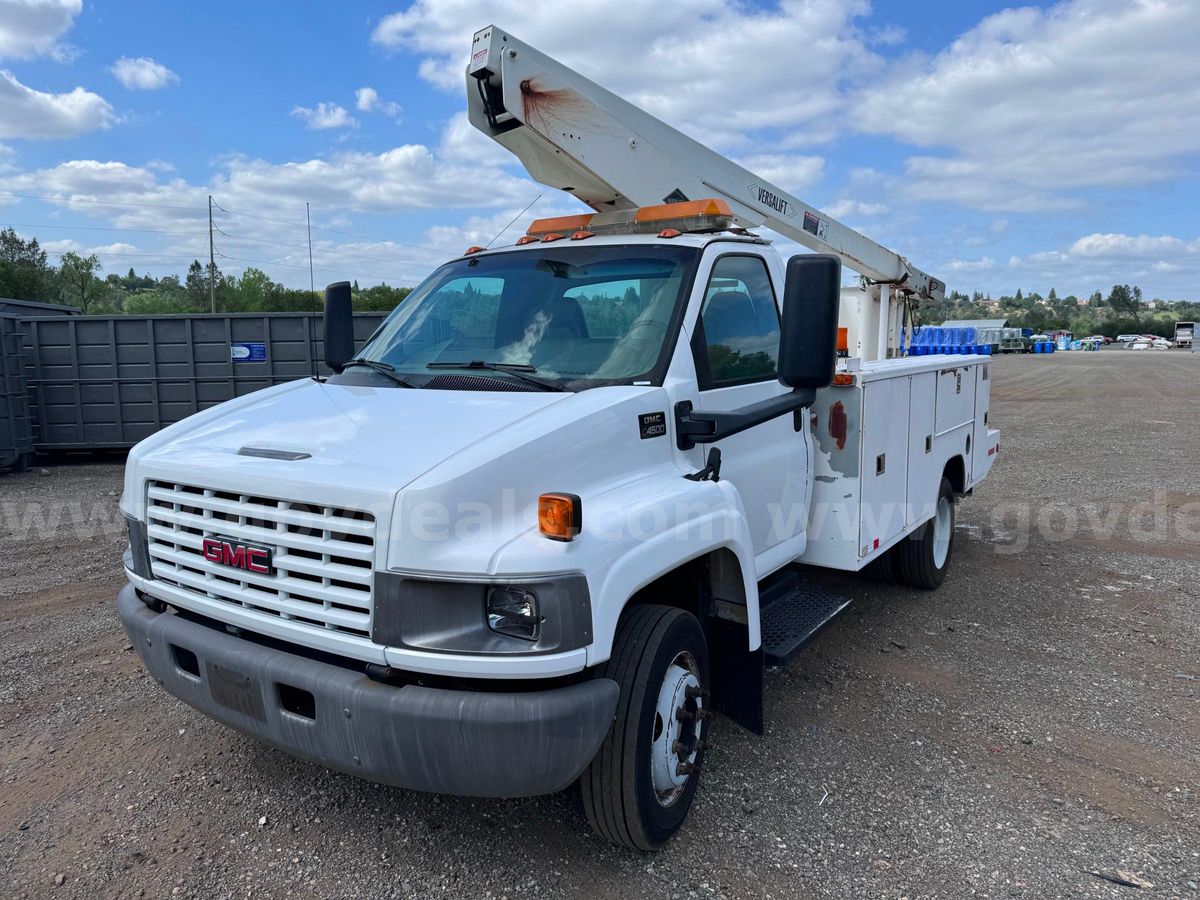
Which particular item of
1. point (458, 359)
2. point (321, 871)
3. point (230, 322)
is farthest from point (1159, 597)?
point (230, 322)

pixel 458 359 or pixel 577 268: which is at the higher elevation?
pixel 577 268

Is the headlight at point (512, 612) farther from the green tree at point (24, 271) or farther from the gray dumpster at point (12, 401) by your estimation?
the green tree at point (24, 271)

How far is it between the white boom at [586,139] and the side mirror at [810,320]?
7.58 feet

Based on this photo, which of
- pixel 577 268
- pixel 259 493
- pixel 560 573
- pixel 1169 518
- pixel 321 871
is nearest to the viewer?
pixel 560 573

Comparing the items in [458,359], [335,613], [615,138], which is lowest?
[335,613]

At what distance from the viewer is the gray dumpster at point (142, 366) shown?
39.6ft

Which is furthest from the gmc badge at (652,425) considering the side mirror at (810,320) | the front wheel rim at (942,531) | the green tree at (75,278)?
the green tree at (75,278)

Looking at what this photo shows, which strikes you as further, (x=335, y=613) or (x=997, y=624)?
(x=997, y=624)

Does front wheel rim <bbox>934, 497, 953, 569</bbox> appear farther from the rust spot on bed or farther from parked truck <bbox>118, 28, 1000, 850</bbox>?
the rust spot on bed

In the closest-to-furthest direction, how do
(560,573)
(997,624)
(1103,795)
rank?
(560,573) → (1103,795) → (997,624)

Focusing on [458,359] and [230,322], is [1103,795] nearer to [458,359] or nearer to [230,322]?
[458,359]

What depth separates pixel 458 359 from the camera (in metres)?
3.59

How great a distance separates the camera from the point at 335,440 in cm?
288

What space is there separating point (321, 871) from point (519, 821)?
73 centimetres
